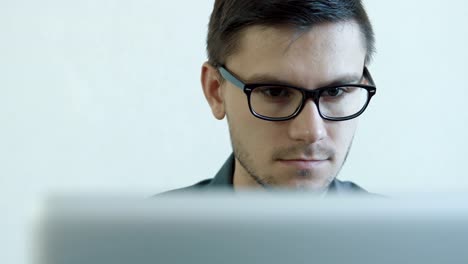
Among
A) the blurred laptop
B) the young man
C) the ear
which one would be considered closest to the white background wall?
the ear

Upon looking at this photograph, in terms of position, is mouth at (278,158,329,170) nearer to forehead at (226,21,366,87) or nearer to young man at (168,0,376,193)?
young man at (168,0,376,193)

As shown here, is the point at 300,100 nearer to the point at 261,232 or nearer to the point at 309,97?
the point at 309,97

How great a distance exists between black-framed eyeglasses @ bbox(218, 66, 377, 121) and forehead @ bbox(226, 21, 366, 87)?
0.02 metres

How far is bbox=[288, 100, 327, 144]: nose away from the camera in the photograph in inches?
36.8

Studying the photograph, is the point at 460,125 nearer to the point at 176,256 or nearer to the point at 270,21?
the point at 270,21

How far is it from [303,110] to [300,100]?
0.03 metres

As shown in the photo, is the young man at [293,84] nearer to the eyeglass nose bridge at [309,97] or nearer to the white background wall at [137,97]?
the eyeglass nose bridge at [309,97]

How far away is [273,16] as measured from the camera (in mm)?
1045

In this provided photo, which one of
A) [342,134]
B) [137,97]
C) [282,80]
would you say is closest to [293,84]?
[282,80]

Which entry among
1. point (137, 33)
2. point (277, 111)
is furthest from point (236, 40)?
point (137, 33)

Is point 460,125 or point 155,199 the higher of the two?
point 155,199

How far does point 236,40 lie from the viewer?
1.10 meters

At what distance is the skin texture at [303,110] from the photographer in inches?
38.1

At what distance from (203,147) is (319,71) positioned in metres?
1.09
